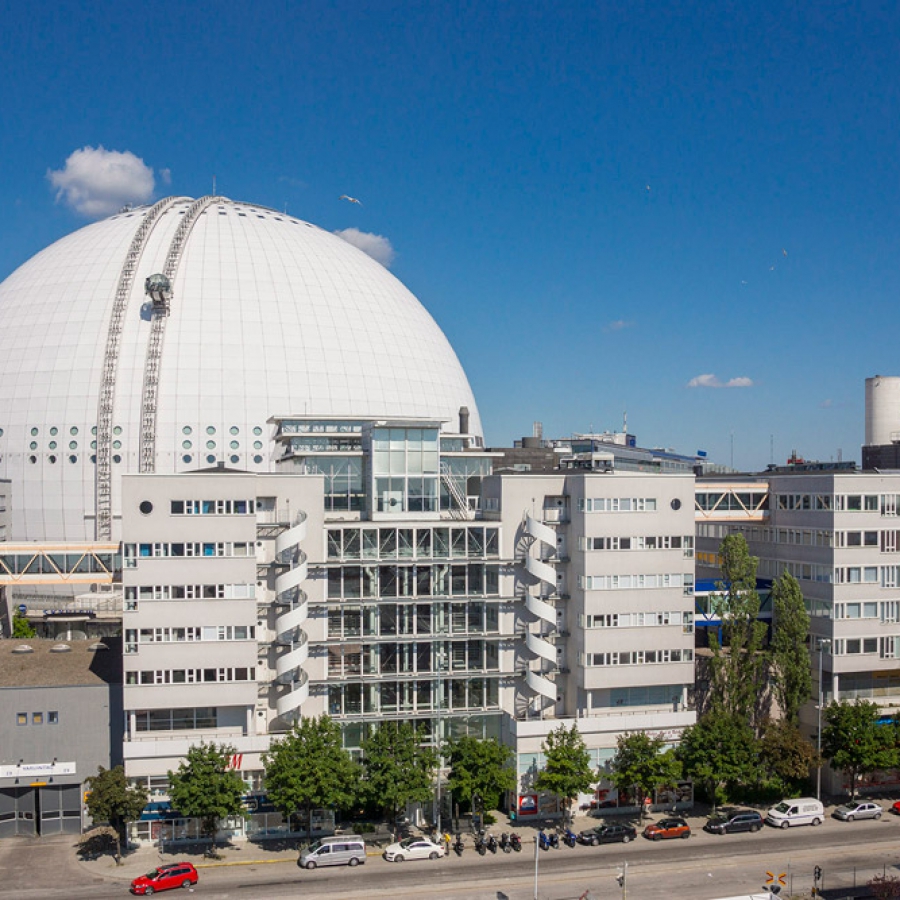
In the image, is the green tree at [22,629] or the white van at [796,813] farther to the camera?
the green tree at [22,629]

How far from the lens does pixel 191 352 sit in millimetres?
84062

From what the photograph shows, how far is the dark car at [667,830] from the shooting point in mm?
49500

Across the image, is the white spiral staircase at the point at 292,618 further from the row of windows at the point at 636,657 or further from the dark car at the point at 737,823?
the dark car at the point at 737,823

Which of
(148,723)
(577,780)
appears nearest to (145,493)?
(148,723)

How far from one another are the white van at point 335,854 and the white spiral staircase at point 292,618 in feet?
24.5

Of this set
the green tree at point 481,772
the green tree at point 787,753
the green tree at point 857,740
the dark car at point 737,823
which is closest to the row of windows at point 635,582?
the green tree at point 787,753

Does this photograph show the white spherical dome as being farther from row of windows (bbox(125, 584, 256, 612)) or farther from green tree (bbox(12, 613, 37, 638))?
row of windows (bbox(125, 584, 256, 612))

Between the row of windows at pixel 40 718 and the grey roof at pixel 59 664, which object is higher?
the grey roof at pixel 59 664

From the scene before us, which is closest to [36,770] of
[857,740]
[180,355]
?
[180,355]

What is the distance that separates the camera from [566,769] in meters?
49.8

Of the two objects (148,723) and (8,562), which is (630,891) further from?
(8,562)

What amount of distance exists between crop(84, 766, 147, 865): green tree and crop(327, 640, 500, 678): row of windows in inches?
469

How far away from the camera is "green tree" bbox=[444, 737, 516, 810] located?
48906mm

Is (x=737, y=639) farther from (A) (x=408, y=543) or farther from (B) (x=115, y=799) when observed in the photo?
(B) (x=115, y=799)
